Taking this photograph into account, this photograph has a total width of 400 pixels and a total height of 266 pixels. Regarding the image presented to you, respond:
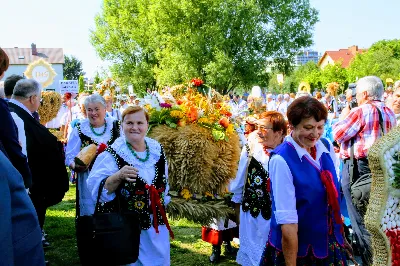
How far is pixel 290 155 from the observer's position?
2.90 m

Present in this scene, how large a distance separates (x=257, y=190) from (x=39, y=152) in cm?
214

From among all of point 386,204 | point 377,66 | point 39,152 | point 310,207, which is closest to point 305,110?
point 310,207

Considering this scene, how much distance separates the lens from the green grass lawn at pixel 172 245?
5.89 metres

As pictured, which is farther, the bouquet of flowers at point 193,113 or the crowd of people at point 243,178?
the bouquet of flowers at point 193,113

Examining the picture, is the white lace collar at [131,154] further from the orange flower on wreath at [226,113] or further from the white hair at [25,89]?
the orange flower on wreath at [226,113]

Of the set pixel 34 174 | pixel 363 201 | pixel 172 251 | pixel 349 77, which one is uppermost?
pixel 349 77

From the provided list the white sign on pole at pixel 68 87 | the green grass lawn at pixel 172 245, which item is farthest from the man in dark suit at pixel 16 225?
the white sign on pole at pixel 68 87

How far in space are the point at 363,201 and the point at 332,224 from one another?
2100 mm

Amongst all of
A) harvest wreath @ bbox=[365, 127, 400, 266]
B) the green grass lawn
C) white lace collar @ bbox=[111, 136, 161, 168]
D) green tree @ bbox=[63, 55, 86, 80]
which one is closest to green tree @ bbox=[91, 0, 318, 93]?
the green grass lawn

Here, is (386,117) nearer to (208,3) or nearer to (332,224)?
(332,224)

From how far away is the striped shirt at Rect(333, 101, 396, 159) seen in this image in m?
4.96

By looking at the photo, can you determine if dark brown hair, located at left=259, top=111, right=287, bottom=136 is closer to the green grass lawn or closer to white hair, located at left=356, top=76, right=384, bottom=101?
white hair, located at left=356, top=76, right=384, bottom=101

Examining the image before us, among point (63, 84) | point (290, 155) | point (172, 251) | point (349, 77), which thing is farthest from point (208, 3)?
point (290, 155)

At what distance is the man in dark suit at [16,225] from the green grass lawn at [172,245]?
3.41 metres
